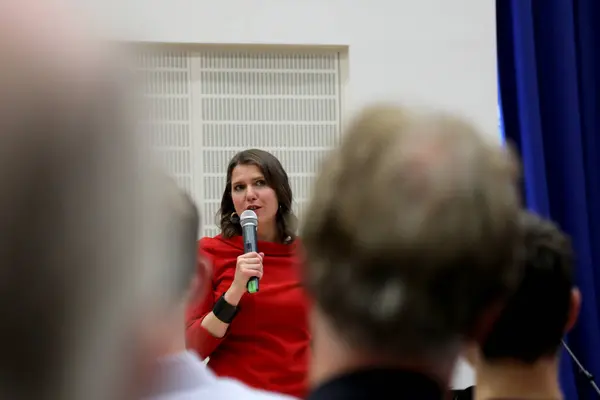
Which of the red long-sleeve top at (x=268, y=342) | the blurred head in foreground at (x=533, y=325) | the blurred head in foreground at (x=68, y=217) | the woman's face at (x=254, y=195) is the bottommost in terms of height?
the red long-sleeve top at (x=268, y=342)

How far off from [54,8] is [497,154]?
1.07 ft

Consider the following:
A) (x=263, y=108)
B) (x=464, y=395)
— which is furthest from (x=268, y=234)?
(x=263, y=108)

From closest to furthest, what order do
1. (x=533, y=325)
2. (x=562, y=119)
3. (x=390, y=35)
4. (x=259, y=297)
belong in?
(x=533, y=325), (x=259, y=297), (x=390, y=35), (x=562, y=119)

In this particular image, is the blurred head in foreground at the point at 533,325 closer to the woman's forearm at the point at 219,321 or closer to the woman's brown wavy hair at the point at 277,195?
the woman's forearm at the point at 219,321

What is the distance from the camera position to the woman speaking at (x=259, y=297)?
2.37 metres

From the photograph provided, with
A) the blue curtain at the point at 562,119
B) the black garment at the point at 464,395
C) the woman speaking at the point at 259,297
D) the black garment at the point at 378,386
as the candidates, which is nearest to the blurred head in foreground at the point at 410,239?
the black garment at the point at 378,386

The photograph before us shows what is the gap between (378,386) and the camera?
1.79 feet

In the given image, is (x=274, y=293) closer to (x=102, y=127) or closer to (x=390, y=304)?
(x=390, y=304)

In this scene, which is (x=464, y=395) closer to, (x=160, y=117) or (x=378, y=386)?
(x=378, y=386)

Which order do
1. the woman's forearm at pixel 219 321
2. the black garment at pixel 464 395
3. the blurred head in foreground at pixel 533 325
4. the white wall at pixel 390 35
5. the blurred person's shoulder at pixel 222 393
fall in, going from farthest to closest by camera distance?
1. the white wall at pixel 390 35
2. the black garment at pixel 464 395
3. the woman's forearm at pixel 219 321
4. the blurred head in foreground at pixel 533 325
5. the blurred person's shoulder at pixel 222 393

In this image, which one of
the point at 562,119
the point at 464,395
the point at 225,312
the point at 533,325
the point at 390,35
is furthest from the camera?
the point at 562,119

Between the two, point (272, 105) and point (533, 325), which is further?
point (272, 105)

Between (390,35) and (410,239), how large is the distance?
141 inches

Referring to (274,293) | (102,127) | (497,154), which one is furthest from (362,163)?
(274,293)
